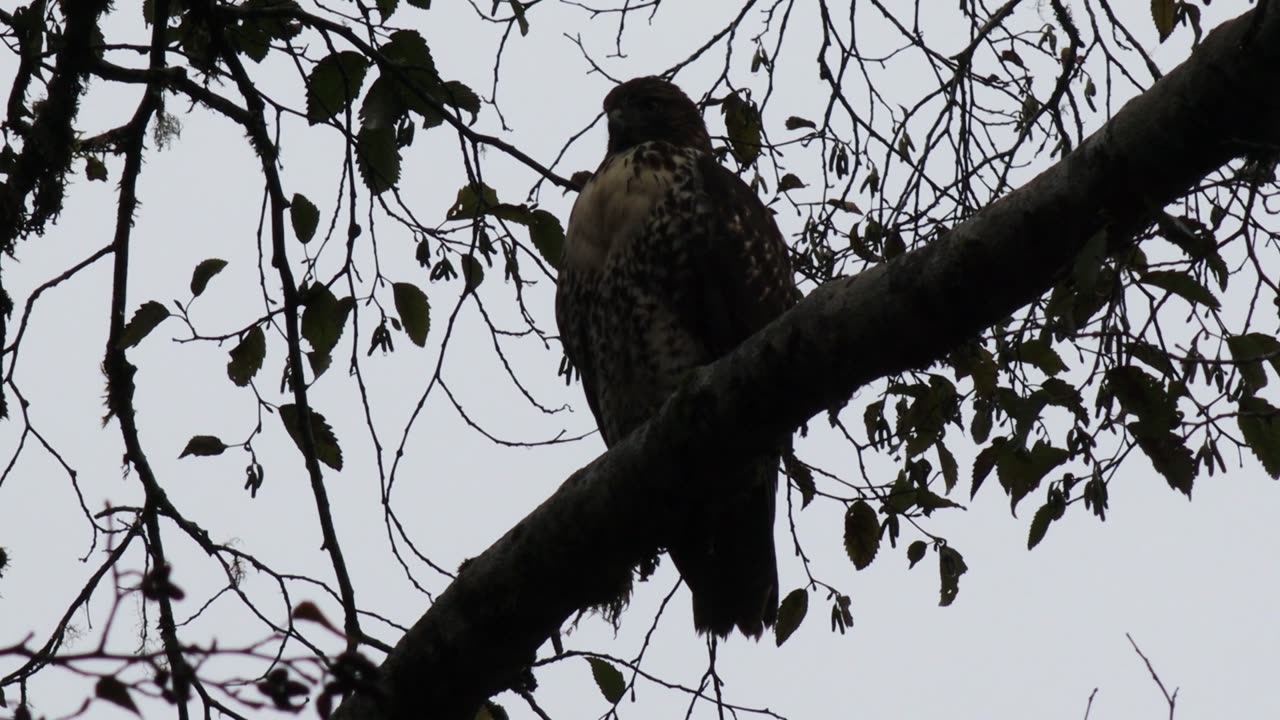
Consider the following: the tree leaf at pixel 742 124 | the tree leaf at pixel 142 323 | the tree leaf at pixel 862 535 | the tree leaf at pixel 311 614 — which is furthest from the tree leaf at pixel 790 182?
the tree leaf at pixel 311 614

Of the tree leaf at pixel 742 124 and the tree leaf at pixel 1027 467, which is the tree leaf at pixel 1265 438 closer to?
the tree leaf at pixel 1027 467

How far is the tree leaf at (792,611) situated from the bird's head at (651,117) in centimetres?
184

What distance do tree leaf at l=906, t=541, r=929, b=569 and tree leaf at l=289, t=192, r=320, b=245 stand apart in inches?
66.6

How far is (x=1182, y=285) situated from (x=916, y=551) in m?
1.35

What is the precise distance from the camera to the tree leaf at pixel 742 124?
4.01 meters


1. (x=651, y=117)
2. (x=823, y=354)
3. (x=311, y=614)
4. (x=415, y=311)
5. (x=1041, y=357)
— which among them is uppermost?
(x=651, y=117)

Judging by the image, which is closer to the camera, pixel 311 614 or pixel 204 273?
pixel 311 614

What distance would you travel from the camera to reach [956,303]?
82.9 inches

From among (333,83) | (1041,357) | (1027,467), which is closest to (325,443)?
(333,83)

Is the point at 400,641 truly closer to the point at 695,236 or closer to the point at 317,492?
the point at 317,492

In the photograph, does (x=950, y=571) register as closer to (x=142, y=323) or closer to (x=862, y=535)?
(x=862, y=535)

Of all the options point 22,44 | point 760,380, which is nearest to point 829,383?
point 760,380

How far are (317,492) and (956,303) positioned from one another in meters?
1.21

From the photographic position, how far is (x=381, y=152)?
2779mm
